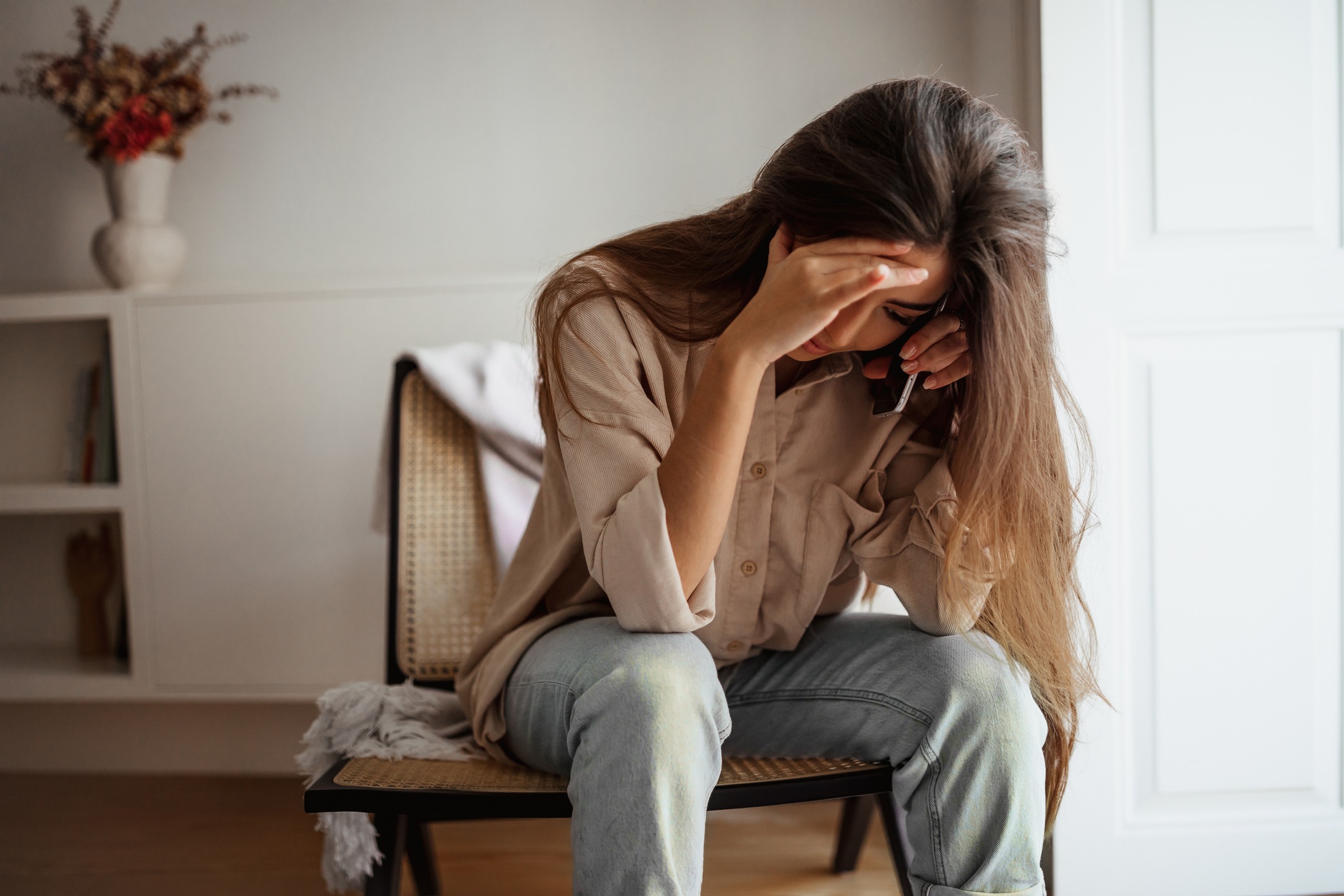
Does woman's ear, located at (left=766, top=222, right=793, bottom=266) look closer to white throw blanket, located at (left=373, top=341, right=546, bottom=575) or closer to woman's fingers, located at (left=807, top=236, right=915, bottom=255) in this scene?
woman's fingers, located at (left=807, top=236, right=915, bottom=255)

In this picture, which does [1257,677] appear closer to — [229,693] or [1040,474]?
[1040,474]

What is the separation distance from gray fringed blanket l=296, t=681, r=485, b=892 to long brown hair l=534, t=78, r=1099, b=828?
358 mm

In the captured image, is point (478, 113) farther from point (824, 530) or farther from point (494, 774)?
point (494, 774)

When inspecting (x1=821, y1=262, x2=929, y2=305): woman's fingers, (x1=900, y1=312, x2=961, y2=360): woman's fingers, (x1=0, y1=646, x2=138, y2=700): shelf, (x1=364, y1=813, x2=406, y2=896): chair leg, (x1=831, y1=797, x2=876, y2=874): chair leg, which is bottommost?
(x1=831, y1=797, x2=876, y2=874): chair leg

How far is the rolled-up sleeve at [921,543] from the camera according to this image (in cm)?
91

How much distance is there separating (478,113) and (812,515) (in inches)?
50.2

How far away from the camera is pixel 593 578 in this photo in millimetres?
918

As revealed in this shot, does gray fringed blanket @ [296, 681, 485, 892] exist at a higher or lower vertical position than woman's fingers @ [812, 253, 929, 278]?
lower

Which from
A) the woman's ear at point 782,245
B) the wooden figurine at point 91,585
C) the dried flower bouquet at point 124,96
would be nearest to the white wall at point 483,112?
the dried flower bouquet at point 124,96

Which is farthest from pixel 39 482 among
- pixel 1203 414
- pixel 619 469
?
pixel 1203 414

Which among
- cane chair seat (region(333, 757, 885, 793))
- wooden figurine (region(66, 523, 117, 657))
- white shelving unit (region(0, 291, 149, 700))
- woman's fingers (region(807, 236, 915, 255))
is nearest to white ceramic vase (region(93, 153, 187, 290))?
white shelving unit (region(0, 291, 149, 700))

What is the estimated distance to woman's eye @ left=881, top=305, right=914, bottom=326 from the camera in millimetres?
822

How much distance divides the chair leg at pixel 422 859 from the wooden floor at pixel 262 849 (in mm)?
75

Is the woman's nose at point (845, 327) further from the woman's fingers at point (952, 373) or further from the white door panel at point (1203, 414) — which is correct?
the white door panel at point (1203, 414)
